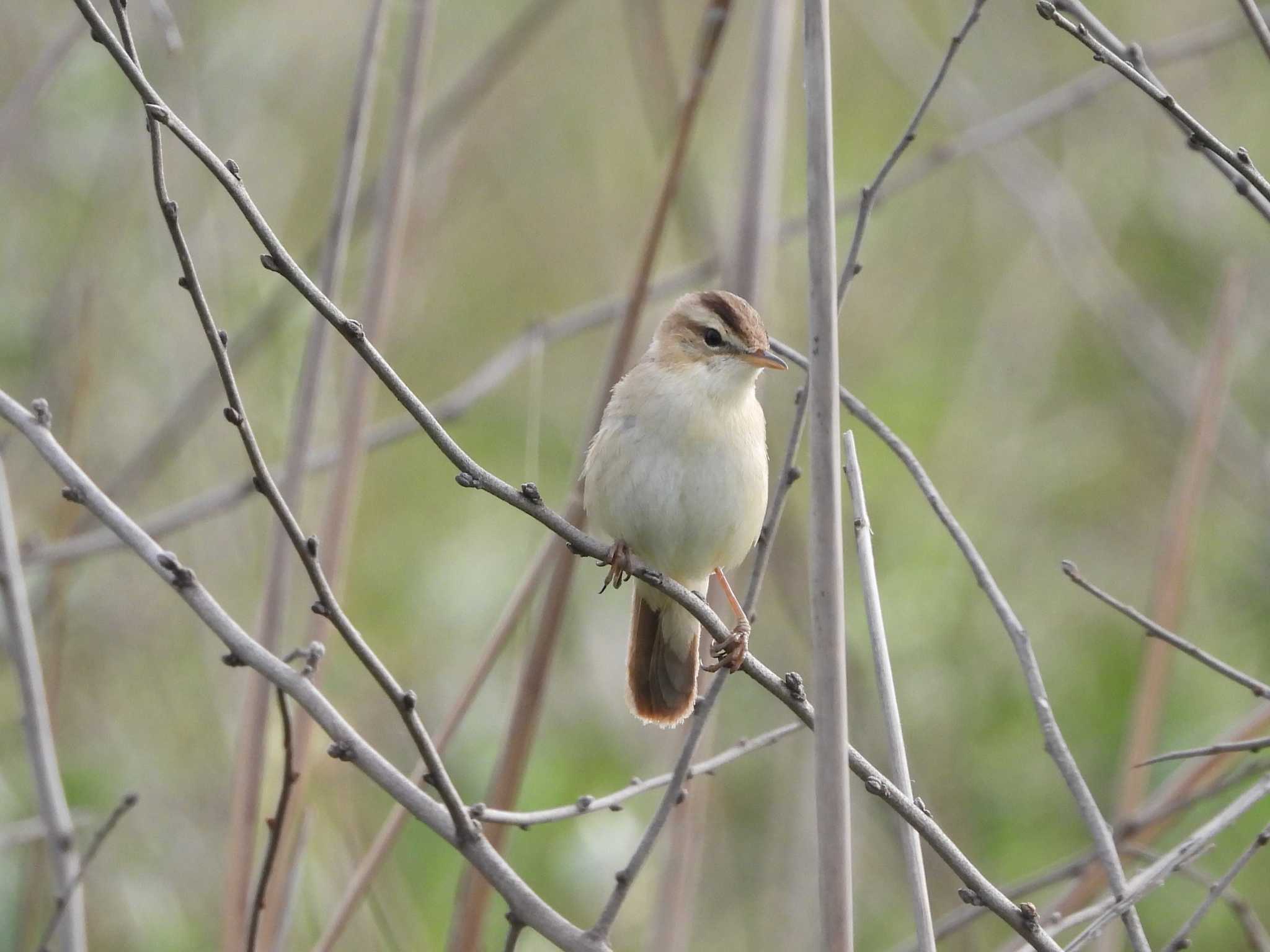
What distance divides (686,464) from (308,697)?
1.21 metres

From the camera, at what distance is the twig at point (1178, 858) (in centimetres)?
170

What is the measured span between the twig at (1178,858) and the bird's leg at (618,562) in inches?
31.0

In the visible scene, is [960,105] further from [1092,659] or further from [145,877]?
[145,877]

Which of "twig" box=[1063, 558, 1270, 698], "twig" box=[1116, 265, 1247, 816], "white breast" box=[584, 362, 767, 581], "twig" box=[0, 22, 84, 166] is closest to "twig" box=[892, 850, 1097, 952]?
"twig" box=[1116, 265, 1247, 816]

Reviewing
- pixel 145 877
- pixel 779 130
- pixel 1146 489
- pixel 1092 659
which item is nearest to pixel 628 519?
pixel 779 130

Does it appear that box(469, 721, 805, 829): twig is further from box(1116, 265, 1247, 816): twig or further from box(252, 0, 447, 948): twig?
box(1116, 265, 1247, 816): twig

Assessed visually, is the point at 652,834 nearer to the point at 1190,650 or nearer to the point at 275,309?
the point at 1190,650

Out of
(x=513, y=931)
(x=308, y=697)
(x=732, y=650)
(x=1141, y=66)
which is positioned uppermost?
(x=1141, y=66)

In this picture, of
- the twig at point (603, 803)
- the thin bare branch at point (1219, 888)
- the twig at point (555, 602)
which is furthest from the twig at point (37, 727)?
the thin bare branch at point (1219, 888)

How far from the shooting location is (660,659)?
2.99 metres

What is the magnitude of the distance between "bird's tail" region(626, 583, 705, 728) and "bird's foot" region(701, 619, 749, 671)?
0.48m

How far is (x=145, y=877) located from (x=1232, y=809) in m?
3.07

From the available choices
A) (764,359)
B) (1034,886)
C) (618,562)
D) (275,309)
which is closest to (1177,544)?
(1034,886)

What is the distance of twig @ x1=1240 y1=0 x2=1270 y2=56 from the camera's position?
1710 mm
